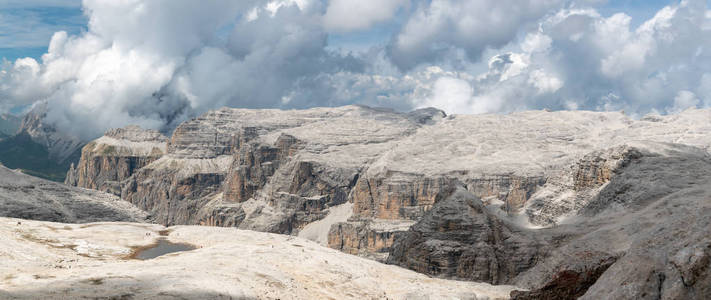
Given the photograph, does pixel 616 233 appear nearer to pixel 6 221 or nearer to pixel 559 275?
pixel 559 275

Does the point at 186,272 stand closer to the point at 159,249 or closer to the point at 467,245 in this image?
the point at 159,249

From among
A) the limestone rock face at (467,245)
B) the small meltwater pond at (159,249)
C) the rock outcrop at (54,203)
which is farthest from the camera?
the rock outcrop at (54,203)

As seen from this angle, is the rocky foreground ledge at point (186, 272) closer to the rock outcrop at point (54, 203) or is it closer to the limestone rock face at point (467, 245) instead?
the limestone rock face at point (467, 245)


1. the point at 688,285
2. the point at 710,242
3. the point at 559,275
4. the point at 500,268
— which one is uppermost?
the point at 710,242

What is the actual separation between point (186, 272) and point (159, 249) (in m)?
23.0

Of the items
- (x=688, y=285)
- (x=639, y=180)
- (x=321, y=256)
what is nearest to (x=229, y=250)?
(x=321, y=256)

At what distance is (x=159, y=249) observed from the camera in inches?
2456

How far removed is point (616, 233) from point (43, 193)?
96985 millimetres

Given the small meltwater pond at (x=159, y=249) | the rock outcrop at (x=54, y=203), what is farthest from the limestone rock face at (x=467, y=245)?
the rock outcrop at (x=54, y=203)

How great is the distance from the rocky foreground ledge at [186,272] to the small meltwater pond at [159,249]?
1.14m

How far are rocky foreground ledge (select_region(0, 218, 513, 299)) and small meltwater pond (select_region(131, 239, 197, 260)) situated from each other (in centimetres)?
114

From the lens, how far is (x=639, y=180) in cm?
7575

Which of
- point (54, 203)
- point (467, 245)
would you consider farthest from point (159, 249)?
point (54, 203)

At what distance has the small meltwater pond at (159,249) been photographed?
2241 inches
